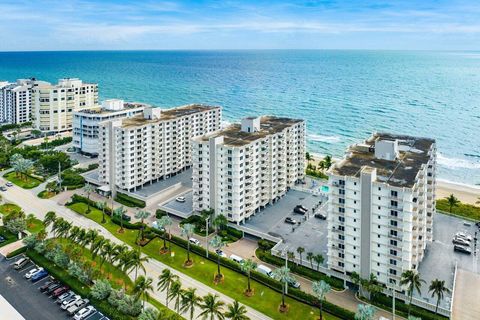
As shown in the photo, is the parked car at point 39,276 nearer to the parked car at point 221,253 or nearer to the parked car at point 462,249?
the parked car at point 221,253

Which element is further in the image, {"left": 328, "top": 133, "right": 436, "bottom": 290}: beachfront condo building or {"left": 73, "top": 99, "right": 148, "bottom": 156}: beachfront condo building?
{"left": 73, "top": 99, "right": 148, "bottom": 156}: beachfront condo building

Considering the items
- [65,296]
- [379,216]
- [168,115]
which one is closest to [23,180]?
[168,115]

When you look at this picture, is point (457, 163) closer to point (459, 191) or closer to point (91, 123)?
point (459, 191)

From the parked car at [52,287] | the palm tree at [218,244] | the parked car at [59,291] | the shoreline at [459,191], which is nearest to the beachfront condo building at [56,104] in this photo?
the parked car at [52,287]

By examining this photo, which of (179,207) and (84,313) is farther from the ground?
(179,207)

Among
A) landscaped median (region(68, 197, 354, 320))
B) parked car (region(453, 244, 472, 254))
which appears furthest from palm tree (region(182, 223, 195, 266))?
parked car (region(453, 244, 472, 254))

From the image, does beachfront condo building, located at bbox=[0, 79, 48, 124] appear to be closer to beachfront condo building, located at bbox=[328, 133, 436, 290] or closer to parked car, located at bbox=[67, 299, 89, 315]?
parked car, located at bbox=[67, 299, 89, 315]

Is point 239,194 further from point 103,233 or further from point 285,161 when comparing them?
point 103,233
